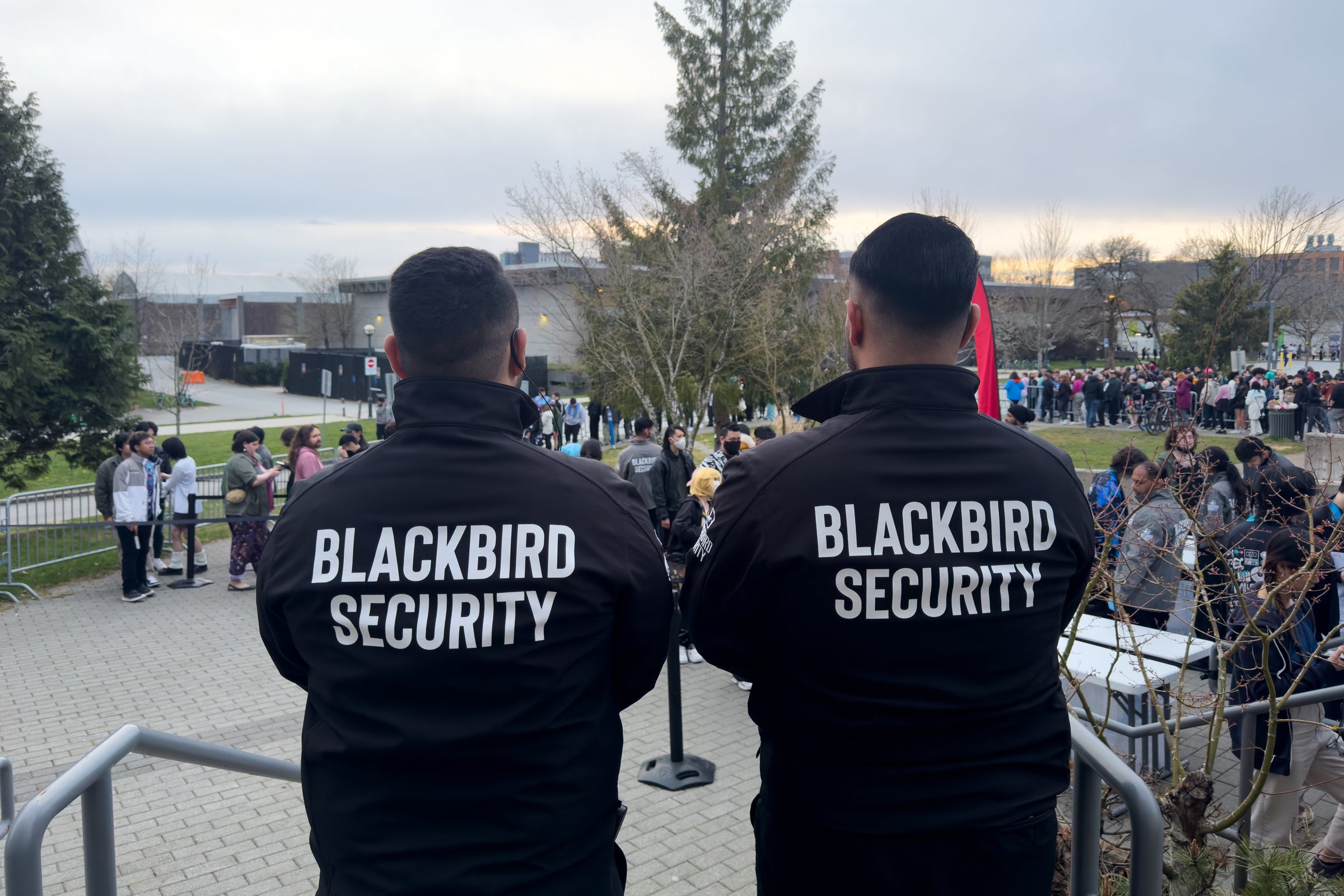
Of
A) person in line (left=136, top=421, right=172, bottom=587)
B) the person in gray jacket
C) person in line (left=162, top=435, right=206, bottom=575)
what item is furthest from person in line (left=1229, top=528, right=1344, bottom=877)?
person in line (left=136, top=421, right=172, bottom=587)

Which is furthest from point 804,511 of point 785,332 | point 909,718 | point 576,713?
point 785,332

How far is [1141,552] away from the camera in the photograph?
6293mm

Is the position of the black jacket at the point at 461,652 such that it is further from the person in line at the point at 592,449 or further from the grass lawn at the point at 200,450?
the grass lawn at the point at 200,450

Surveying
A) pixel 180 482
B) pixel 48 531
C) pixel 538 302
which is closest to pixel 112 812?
pixel 180 482

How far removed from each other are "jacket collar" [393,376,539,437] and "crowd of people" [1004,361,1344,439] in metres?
20.8

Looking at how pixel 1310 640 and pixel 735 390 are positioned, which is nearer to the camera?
pixel 1310 640

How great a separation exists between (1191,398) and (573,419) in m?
17.0

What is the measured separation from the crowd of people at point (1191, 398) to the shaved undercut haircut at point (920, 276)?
20064 millimetres

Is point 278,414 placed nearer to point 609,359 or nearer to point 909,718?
point 609,359

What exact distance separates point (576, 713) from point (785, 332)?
78.7 ft

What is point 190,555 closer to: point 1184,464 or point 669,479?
point 669,479

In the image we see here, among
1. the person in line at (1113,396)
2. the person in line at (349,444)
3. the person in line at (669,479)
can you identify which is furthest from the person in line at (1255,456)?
the person in line at (1113,396)

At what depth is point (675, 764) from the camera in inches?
256

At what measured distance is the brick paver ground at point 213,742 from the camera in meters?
5.24
